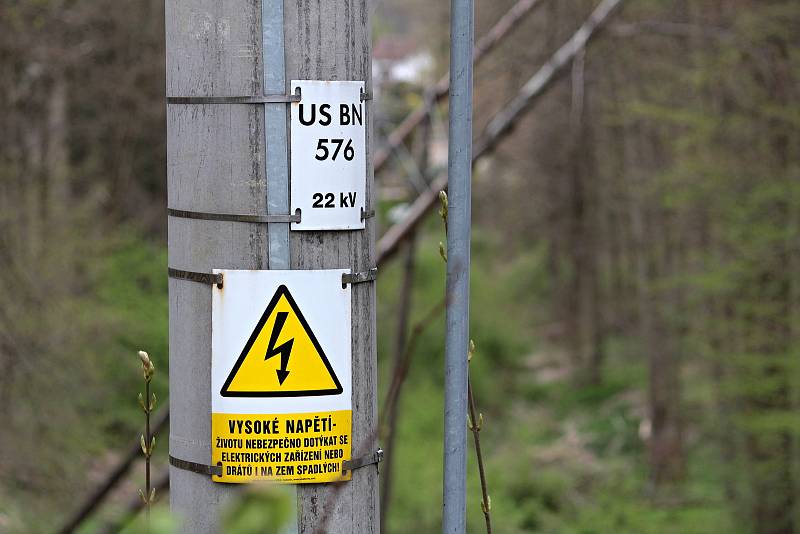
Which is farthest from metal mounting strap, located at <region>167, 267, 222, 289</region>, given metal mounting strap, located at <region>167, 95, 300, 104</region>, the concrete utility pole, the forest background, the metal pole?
the forest background

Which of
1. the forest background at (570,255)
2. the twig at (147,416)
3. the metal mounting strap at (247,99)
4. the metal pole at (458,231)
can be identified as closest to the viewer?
the twig at (147,416)

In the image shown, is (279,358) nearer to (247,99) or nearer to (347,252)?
(347,252)

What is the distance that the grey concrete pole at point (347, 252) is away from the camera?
6.55 feet

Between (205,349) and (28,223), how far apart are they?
9874 millimetres

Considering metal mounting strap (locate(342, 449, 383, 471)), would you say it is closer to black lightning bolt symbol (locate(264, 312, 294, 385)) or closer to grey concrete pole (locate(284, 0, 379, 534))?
grey concrete pole (locate(284, 0, 379, 534))

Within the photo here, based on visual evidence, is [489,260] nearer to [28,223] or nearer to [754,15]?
[754,15]

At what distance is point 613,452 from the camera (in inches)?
821

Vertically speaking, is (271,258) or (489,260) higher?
(271,258)

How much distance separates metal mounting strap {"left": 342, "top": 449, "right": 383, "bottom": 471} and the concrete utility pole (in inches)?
0.5

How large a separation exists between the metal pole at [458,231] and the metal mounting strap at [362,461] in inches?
7.8

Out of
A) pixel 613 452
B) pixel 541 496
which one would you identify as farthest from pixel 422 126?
pixel 613 452

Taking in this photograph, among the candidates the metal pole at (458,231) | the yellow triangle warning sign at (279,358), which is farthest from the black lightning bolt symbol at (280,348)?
the metal pole at (458,231)

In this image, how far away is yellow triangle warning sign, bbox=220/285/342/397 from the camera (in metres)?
1.99

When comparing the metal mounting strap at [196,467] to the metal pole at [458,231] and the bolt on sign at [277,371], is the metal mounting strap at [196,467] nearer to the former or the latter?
the bolt on sign at [277,371]
